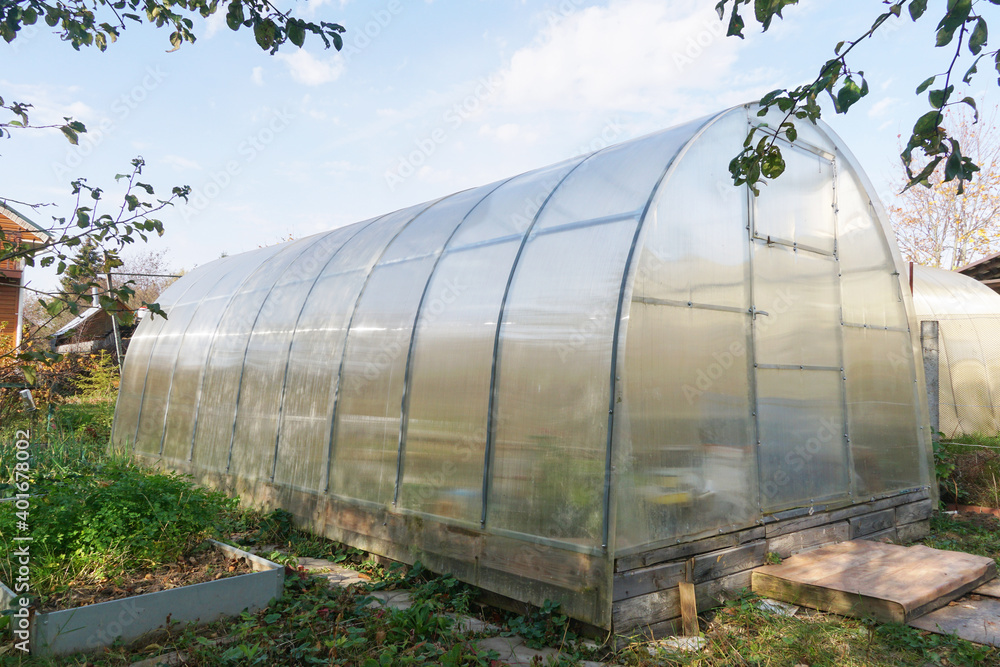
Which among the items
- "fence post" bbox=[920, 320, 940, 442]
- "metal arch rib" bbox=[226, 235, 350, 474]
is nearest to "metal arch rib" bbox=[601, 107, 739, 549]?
Result: "fence post" bbox=[920, 320, 940, 442]

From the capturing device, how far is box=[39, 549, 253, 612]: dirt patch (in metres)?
5.18

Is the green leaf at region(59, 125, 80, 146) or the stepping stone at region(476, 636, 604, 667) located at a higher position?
the green leaf at region(59, 125, 80, 146)

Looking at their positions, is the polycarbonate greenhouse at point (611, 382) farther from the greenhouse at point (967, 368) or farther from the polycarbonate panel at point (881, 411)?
the greenhouse at point (967, 368)

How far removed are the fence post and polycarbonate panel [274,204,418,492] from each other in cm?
667

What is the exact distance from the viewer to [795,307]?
6703mm

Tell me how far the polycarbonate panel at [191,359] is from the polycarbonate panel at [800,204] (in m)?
Answer: 7.85

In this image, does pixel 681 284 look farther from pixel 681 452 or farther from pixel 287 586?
pixel 287 586

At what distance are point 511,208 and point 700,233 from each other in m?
1.88

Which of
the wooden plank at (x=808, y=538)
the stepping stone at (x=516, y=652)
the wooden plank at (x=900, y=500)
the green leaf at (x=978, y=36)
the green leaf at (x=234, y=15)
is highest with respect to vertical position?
the green leaf at (x=234, y=15)

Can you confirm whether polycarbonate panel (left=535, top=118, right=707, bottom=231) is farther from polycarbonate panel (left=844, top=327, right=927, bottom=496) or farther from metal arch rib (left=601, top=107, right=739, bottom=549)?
polycarbonate panel (left=844, top=327, right=927, bottom=496)

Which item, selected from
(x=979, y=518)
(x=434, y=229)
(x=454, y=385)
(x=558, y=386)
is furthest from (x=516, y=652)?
(x=979, y=518)

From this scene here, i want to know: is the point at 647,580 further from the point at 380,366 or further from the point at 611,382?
the point at 380,366

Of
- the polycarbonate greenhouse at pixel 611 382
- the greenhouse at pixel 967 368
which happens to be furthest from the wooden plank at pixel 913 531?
the greenhouse at pixel 967 368

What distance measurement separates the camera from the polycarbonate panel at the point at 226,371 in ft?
30.9
